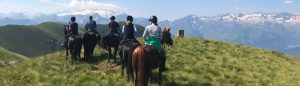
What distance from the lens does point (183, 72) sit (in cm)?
2631

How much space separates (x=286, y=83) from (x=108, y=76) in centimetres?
1102

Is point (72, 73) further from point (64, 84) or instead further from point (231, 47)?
point (231, 47)

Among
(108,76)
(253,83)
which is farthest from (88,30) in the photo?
(253,83)

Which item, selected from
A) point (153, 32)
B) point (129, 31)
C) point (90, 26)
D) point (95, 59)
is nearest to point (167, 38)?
point (95, 59)

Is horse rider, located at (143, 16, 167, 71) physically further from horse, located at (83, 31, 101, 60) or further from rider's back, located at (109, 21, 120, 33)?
horse, located at (83, 31, 101, 60)

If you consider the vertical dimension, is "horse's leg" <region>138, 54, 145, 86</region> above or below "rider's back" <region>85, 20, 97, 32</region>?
below

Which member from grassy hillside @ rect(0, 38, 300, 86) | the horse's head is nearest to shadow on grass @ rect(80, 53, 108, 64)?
grassy hillside @ rect(0, 38, 300, 86)

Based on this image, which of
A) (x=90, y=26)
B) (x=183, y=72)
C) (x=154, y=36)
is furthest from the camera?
(x=90, y=26)

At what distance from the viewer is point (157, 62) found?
62.7ft

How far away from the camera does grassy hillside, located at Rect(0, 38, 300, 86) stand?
24.1m

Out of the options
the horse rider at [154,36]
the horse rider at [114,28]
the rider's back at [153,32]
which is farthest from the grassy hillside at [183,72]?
the rider's back at [153,32]

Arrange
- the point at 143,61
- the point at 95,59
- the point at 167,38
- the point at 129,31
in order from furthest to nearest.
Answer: the point at 167,38 → the point at 95,59 → the point at 129,31 → the point at 143,61

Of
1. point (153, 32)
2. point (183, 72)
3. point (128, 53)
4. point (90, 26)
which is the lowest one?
point (183, 72)

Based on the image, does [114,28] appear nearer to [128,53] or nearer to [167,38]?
[128,53]
